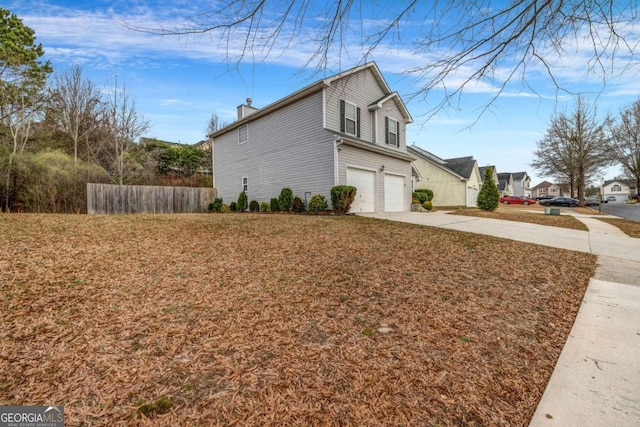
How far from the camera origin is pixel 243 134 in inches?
612

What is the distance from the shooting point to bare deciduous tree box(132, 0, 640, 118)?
90.7 inches

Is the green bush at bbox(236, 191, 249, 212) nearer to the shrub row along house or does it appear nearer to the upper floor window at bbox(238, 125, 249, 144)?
the shrub row along house

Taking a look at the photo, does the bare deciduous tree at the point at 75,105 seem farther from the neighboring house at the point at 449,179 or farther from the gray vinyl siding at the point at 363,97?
the neighboring house at the point at 449,179

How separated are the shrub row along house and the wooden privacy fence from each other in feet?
5.50

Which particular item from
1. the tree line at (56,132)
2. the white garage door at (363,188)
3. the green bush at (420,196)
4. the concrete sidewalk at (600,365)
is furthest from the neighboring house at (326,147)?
the concrete sidewalk at (600,365)

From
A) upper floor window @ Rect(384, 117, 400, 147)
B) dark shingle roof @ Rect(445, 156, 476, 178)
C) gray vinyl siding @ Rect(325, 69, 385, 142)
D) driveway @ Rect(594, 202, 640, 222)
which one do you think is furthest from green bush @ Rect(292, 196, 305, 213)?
dark shingle roof @ Rect(445, 156, 476, 178)

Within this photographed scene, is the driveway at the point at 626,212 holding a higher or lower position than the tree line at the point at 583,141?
lower

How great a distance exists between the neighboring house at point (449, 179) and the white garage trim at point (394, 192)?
10.3 meters

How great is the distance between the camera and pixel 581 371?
6.83ft

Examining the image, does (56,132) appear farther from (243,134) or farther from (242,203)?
(242,203)

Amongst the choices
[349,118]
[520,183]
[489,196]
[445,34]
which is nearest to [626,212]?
[489,196]

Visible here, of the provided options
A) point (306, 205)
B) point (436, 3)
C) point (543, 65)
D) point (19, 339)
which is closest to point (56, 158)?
point (306, 205)

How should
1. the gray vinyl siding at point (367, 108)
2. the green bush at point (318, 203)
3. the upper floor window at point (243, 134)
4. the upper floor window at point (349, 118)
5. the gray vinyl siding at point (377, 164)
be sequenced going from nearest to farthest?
the green bush at point (318, 203)
the gray vinyl siding at point (377, 164)
the upper floor window at point (349, 118)
the gray vinyl siding at point (367, 108)
the upper floor window at point (243, 134)

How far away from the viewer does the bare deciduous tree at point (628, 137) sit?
27062 mm
